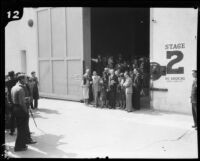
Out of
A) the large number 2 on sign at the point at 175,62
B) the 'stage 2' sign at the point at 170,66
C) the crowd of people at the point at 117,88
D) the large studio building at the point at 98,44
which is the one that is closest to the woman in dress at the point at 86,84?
the crowd of people at the point at 117,88

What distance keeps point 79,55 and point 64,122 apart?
18.5 ft

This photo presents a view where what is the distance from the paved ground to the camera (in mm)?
7516

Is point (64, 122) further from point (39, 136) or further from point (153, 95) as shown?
point (153, 95)

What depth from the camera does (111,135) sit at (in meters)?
Answer: 9.09

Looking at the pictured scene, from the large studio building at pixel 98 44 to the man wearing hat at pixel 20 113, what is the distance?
262 inches

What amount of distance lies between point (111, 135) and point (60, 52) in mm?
9107

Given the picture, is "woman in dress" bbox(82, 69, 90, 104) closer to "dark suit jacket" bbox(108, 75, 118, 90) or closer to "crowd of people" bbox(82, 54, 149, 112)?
"crowd of people" bbox(82, 54, 149, 112)

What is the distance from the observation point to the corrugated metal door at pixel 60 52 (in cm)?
1602

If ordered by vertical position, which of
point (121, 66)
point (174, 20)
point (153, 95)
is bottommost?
point (153, 95)

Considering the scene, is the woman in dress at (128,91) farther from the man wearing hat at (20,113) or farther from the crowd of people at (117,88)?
the man wearing hat at (20,113)

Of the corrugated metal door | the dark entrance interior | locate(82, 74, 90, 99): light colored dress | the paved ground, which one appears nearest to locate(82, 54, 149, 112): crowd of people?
locate(82, 74, 90, 99): light colored dress

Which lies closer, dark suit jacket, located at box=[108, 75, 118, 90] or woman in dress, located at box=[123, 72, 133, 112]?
woman in dress, located at box=[123, 72, 133, 112]
